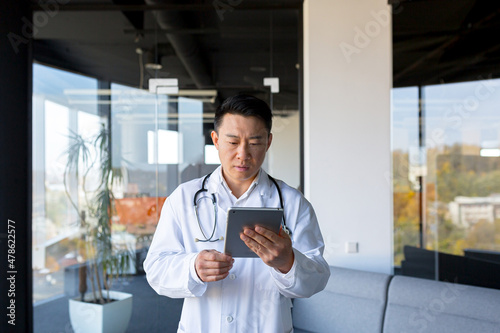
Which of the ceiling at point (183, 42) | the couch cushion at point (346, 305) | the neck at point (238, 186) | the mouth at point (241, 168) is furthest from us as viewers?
the ceiling at point (183, 42)

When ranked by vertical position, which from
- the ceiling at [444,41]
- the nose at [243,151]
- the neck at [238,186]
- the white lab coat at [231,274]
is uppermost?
the ceiling at [444,41]

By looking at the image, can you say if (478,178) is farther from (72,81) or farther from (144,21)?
(72,81)

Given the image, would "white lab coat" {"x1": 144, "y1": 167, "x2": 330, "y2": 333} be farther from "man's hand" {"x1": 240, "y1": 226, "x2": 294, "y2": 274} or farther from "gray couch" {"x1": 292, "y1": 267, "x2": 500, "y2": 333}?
"gray couch" {"x1": 292, "y1": 267, "x2": 500, "y2": 333}

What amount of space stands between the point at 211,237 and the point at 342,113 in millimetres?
2066

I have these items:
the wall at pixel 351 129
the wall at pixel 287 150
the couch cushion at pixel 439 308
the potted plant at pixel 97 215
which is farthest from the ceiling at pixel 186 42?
the couch cushion at pixel 439 308

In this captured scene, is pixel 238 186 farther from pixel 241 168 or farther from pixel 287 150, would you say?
pixel 287 150

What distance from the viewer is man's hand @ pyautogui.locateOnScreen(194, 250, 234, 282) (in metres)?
1.26

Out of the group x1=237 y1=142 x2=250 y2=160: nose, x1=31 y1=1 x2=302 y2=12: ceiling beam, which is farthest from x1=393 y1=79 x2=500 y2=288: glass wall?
x1=237 y1=142 x2=250 y2=160: nose

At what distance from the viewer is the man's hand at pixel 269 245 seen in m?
1.20

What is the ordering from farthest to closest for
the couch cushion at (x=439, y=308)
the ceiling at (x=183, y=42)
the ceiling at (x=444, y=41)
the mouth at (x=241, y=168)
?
the ceiling at (x=183, y=42) < the ceiling at (x=444, y=41) < the couch cushion at (x=439, y=308) < the mouth at (x=241, y=168)

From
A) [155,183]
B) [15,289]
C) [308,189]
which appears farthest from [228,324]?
[15,289]

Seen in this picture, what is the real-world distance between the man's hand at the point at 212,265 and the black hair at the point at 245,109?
0.46m

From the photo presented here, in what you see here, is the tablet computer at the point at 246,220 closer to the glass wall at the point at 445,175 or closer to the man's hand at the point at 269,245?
Result: the man's hand at the point at 269,245

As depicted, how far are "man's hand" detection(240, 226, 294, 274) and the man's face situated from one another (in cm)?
30
